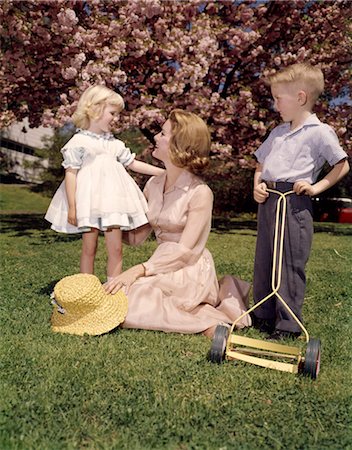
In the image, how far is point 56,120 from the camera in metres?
12.2

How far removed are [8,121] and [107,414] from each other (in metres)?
12.1

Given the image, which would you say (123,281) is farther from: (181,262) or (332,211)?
(332,211)

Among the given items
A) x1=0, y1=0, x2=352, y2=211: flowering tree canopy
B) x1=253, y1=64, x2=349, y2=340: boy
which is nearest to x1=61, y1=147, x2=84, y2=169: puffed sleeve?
x1=253, y1=64, x2=349, y2=340: boy

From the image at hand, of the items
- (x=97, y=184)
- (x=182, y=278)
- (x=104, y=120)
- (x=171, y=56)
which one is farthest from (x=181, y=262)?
(x=171, y=56)

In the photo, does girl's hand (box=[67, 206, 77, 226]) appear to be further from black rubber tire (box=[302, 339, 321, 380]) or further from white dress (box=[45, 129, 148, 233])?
black rubber tire (box=[302, 339, 321, 380])

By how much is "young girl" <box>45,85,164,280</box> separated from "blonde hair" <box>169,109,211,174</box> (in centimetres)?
55

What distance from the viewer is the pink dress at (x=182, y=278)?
173 inches

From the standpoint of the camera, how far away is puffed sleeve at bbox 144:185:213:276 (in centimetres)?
457

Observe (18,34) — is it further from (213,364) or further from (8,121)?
(213,364)

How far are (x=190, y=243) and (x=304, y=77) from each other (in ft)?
5.21

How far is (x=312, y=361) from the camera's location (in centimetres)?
341

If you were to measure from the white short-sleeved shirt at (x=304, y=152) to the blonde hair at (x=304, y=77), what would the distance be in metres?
0.22

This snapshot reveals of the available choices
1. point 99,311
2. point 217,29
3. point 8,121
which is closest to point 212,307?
point 99,311

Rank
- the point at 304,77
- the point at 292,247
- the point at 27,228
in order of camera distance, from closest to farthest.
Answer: the point at 304,77
the point at 292,247
the point at 27,228
